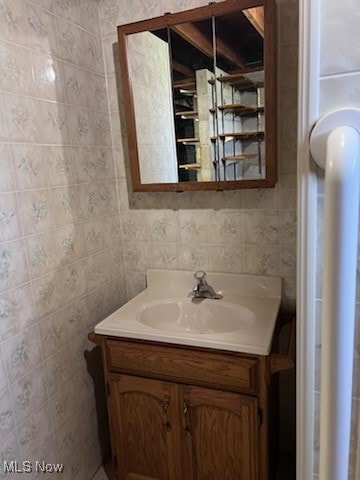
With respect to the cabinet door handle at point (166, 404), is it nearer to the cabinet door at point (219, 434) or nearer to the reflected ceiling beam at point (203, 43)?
the cabinet door at point (219, 434)

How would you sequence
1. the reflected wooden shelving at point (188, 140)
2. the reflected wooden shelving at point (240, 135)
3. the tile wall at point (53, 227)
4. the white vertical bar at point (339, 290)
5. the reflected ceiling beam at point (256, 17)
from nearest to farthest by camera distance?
the white vertical bar at point (339, 290), the tile wall at point (53, 227), the reflected ceiling beam at point (256, 17), the reflected wooden shelving at point (240, 135), the reflected wooden shelving at point (188, 140)

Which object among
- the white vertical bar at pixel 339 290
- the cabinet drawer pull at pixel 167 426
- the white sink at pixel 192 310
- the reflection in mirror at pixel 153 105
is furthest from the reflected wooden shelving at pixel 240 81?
the cabinet drawer pull at pixel 167 426

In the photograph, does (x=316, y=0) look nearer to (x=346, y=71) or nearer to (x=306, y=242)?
(x=346, y=71)

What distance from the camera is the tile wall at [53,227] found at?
116 centimetres

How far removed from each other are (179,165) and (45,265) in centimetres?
69

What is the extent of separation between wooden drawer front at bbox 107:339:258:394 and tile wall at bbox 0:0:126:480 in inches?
10.0

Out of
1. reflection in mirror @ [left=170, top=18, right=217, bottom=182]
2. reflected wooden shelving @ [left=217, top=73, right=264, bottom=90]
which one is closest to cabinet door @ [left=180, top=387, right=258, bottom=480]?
reflection in mirror @ [left=170, top=18, right=217, bottom=182]

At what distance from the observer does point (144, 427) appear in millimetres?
1380

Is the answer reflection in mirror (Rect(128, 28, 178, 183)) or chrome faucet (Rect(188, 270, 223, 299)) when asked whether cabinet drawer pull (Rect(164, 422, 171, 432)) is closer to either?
chrome faucet (Rect(188, 270, 223, 299))

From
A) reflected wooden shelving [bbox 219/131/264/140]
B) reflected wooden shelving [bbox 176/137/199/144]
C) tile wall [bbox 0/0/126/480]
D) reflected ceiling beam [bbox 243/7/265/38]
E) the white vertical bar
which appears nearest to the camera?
the white vertical bar

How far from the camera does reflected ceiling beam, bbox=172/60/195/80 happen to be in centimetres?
143

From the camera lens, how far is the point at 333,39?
51 centimetres

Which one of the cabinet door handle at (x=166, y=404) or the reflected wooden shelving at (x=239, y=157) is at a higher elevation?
the reflected wooden shelving at (x=239, y=157)

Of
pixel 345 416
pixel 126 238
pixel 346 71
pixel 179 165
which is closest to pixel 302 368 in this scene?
pixel 345 416
